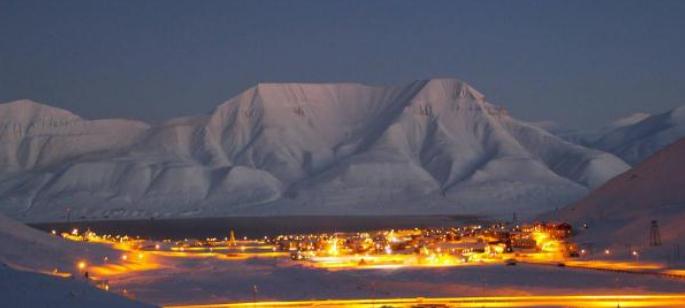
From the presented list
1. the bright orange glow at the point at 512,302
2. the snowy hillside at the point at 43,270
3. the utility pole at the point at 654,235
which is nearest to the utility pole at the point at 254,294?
the bright orange glow at the point at 512,302

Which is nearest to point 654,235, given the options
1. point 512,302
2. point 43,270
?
point 512,302

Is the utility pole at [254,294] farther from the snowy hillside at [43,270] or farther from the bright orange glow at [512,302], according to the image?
the snowy hillside at [43,270]

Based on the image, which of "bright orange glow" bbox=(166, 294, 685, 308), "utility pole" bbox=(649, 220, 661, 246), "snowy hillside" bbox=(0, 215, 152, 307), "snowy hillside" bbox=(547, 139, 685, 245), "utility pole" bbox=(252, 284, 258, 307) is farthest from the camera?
"snowy hillside" bbox=(547, 139, 685, 245)

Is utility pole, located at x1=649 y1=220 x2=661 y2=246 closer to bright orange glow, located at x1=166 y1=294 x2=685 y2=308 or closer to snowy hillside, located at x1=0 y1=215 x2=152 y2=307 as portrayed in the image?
bright orange glow, located at x1=166 y1=294 x2=685 y2=308

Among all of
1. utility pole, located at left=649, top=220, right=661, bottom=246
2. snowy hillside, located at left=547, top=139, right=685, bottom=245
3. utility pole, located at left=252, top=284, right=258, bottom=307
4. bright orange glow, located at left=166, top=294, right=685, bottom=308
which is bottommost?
bright orange glow, located at left=166, top=294, right=685, bottom=308

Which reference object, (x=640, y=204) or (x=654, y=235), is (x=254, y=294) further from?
(x=640, y=204)

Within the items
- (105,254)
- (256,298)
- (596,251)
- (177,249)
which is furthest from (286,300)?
(177,249)

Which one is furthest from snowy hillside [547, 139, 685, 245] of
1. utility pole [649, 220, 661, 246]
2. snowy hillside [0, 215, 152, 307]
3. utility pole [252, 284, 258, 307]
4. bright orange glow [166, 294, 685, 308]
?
snowy hillside [0, 215, 152, 307]

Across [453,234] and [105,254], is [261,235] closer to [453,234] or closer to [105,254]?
[453,234]
